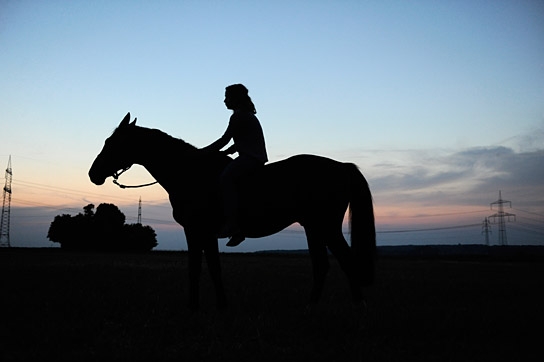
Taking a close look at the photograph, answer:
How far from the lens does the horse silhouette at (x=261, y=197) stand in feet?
24.7

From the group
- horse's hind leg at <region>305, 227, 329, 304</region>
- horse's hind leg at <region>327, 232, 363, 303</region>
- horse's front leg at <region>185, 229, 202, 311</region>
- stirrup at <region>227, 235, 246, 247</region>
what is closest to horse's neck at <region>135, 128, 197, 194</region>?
horse's front leg at <region>185, 229, 202, 311</region>

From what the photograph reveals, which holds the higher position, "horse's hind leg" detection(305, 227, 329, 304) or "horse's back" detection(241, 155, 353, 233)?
"horse's back" detection(241, 155, 353, 233)

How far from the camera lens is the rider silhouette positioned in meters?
7.39

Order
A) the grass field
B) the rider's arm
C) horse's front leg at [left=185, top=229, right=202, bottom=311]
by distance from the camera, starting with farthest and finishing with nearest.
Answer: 1. the rider's arm
2. horse's front leg at [left=185, top=229, right=202, bottom=311]
3. the grass field

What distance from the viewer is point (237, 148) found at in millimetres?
7578

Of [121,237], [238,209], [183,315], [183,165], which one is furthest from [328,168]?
[121,237]

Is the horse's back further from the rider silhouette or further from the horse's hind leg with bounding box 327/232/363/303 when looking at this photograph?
the horse's hind leg with bounding box 327/232/363/303

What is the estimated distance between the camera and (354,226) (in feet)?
26.1

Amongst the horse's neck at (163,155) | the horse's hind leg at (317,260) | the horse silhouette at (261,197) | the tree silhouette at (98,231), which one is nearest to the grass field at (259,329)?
the horse's hind leg at (317,260)

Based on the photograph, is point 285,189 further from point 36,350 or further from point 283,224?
point 36,350

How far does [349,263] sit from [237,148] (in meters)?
2.68

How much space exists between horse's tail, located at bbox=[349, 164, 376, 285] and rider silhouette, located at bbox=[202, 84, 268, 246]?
169 centimetres

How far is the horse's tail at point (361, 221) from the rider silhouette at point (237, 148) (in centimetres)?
169

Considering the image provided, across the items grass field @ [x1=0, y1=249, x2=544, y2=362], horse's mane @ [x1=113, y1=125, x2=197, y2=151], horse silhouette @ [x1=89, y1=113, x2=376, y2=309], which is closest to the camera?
grass field @ [x1=0, y1=249, x2=544, y2=362]
